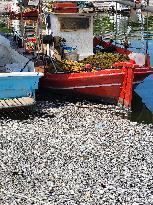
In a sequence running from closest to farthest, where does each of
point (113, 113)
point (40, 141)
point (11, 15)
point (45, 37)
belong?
1. point (40, 141)
2. point (113, 113)
3. point (45, 37)
4. point (11, 15)

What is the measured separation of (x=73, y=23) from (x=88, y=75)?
3405 mm

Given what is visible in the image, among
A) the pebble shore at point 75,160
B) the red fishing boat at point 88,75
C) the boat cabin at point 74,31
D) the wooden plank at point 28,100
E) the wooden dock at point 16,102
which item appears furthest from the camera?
the boat cabin at point 74,31

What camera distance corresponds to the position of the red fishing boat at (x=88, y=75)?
19188 millimetres

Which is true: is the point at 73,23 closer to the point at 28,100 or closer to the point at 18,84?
the point at 18,84

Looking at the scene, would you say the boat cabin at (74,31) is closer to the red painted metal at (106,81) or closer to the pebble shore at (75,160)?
the red painted metal at (106,81)

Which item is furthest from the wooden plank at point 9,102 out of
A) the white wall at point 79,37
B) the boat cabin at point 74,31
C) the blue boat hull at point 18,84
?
the white wall at point 79,37

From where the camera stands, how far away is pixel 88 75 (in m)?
19.6

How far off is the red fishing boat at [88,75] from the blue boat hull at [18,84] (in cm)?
210

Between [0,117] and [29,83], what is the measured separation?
1.63 metres

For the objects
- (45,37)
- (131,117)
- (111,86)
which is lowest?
(131,117)

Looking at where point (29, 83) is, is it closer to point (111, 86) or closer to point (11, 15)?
point (111, 86)

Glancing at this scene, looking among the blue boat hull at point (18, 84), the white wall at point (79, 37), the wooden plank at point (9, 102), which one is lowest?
the wooden plank at point (9, 102)

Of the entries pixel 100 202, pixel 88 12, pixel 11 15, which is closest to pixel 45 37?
pixel 88 12

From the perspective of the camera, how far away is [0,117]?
58.7ft
